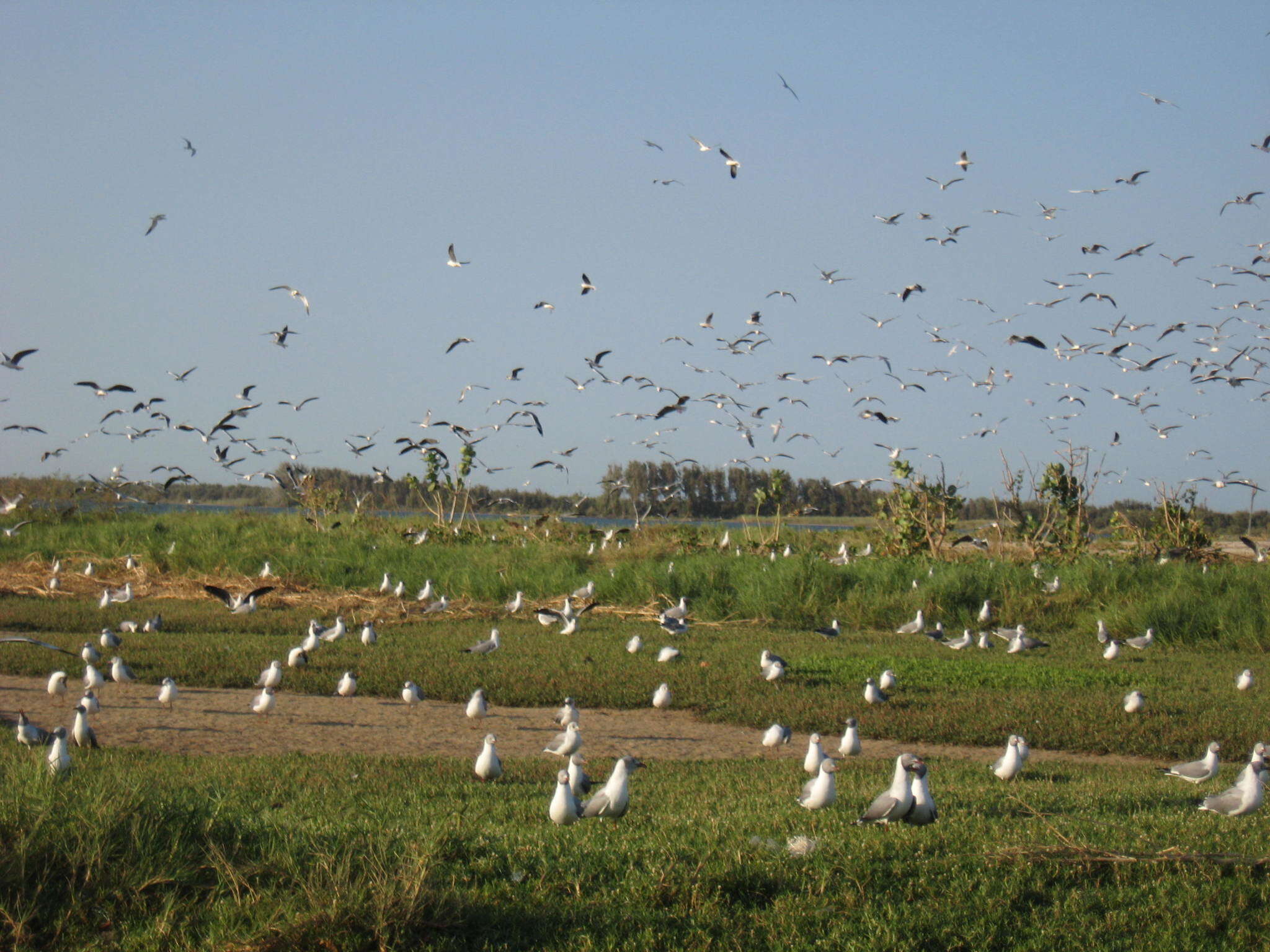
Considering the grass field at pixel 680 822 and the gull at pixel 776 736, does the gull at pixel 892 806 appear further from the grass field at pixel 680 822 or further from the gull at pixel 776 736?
the gull at pixel 776 736

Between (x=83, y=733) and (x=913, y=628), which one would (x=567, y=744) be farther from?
(x=913, y=628)

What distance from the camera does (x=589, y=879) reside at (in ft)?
17.3

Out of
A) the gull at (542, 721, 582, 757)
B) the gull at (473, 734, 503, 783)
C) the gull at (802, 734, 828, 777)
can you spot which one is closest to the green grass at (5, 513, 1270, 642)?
the gull at (542, 721, 582, 757)

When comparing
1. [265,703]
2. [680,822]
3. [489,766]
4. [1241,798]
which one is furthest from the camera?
[265,703]

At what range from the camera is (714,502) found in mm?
41719

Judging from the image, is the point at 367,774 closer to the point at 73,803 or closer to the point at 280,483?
the point at 73,803

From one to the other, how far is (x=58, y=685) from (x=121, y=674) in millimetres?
924

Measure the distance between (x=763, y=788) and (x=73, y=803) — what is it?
4.40 meters

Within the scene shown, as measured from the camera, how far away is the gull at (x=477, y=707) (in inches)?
420

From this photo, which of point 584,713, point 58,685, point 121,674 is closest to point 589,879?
point 584,713

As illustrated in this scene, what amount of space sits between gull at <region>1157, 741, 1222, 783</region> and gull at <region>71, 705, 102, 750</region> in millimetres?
8247

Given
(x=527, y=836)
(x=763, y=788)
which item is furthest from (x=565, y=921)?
(x=763, y=788)

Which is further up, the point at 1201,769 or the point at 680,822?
the point at 1201,769

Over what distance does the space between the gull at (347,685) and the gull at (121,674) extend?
7.21 ft
